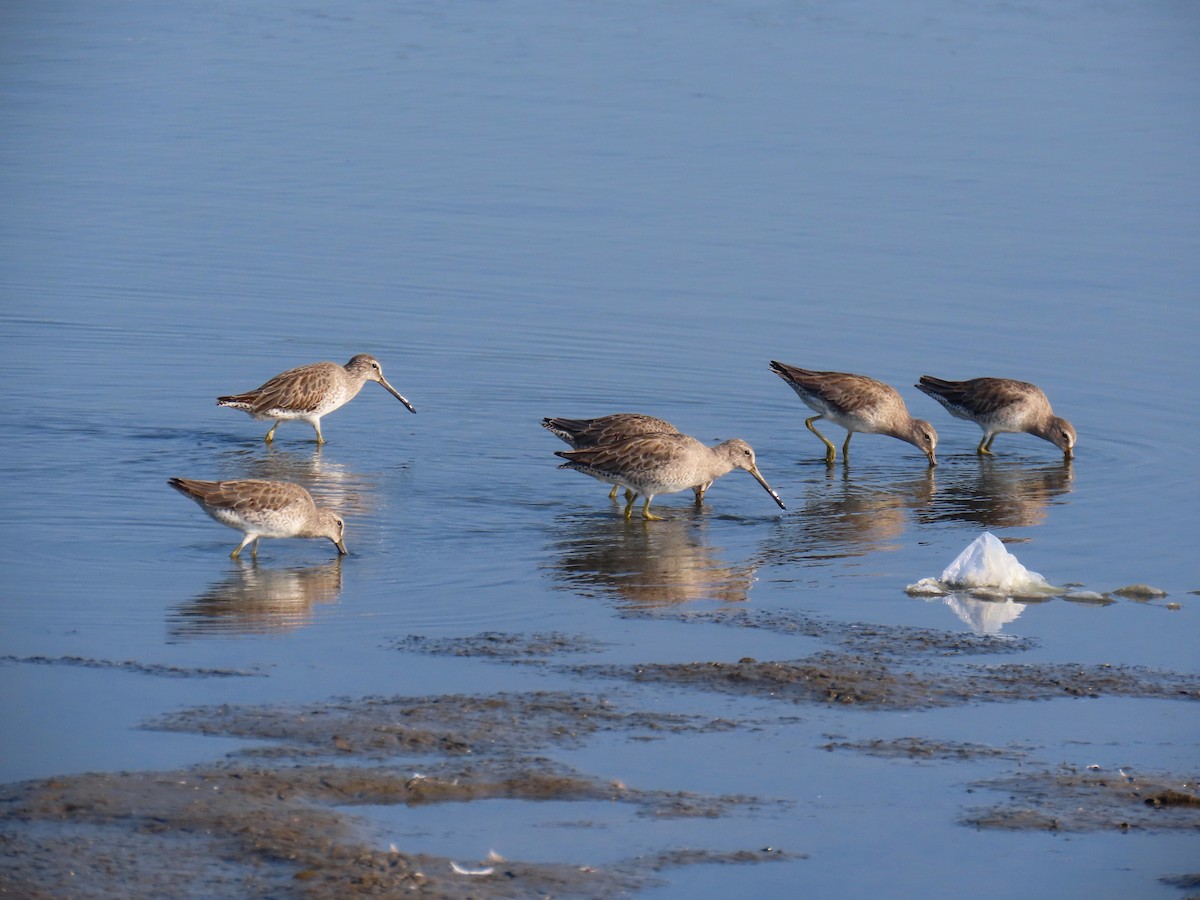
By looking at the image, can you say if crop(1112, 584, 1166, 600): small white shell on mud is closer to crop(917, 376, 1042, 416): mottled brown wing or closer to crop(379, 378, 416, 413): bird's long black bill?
crop(917, 376, 1042, 416): mottled brown wing

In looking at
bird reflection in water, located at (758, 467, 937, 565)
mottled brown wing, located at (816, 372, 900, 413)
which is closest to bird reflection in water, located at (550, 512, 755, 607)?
bird reflection in water, located at (758, 467, 937, 565)

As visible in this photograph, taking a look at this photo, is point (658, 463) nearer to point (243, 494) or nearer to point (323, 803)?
point (243, 494)

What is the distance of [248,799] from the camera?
770 cm

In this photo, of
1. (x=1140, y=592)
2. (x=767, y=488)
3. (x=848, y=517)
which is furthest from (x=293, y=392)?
(x=1140, y=592)

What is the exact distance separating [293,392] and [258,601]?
4920mm

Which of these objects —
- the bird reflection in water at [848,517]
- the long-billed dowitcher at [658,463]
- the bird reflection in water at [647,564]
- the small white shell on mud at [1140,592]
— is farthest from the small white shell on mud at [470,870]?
the long-billed dowitcher at [658,463]

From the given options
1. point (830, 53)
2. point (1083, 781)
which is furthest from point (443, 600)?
point (830, 53)

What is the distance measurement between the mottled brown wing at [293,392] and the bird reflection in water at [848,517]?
13.6 feet

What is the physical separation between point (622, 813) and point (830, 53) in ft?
86.5

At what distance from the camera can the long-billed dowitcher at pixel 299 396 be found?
51.4ft

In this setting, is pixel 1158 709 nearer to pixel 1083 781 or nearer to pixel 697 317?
pixel 1083 781

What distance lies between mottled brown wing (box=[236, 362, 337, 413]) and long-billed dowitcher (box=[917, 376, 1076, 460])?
534cm

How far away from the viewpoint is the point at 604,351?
1795 centimetres

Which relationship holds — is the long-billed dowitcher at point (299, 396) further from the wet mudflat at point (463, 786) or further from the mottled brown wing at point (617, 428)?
the wet mudflat at point (463, 786)
